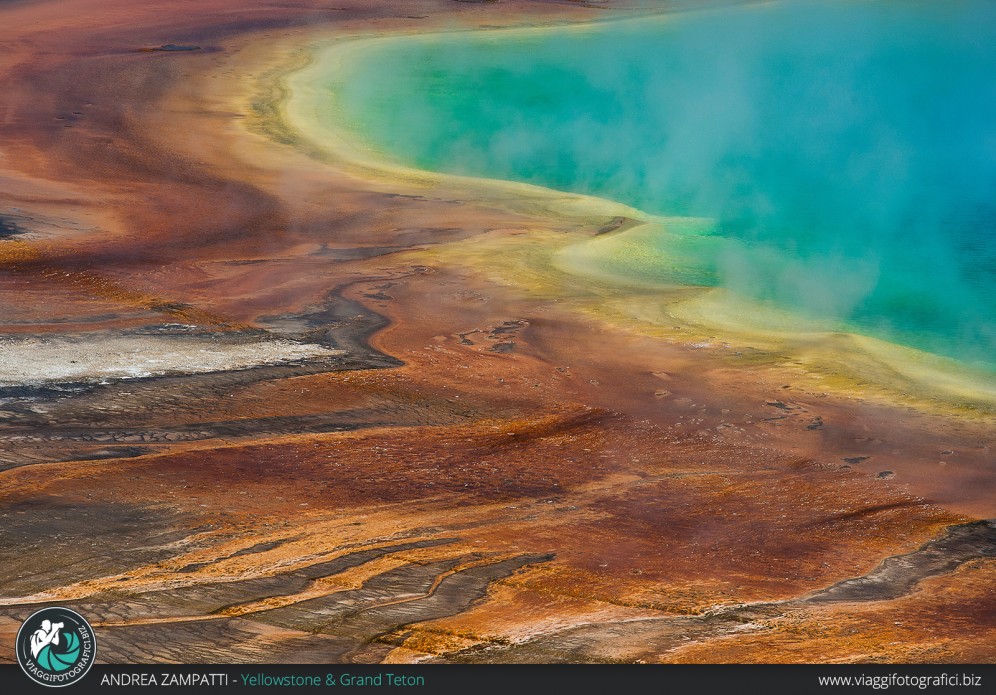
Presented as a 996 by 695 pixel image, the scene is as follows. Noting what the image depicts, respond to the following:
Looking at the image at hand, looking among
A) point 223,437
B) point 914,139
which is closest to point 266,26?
point 914,139

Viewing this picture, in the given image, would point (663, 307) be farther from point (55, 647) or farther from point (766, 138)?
point (766, 138)

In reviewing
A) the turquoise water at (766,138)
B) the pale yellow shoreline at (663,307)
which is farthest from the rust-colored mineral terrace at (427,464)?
the turquoise water at (766,138)

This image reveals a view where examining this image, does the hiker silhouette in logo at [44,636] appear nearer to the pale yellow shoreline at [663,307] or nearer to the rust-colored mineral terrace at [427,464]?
the rust-colored mineral terrace at [427,464]

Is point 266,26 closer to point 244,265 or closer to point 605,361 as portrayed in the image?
point 244,265

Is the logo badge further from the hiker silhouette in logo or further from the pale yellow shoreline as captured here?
the pale yellow shoreline

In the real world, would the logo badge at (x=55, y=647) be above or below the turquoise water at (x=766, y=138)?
below
